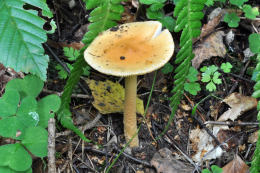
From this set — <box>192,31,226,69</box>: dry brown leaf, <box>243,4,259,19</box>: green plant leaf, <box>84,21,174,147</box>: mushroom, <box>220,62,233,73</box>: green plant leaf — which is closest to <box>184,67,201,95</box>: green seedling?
<box>192,31,226,69</box>: dry brown leaf

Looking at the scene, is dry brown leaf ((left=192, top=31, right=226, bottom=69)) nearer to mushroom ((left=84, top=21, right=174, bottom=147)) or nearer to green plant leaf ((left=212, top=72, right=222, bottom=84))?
green plant leaf ((left=212, top=72, right=222, bottom=84))

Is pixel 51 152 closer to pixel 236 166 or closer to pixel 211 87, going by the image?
pixel 236 166

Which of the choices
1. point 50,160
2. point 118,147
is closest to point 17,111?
point 50,160

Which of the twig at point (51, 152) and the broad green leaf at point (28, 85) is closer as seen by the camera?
the twig at point (51, 152)

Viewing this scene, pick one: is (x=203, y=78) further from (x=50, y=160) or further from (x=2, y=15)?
(x=2, y=15)

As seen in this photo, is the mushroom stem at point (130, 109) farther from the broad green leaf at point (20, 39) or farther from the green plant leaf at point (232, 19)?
the green plant leaf at point (232, 19)

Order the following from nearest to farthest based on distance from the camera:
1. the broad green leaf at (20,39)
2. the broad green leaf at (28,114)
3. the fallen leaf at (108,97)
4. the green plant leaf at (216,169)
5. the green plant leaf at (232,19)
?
the broad green leaf at (20,39) < the broad green leaf at (28,114) < the green plant leaf at (216,169) < the fallen leaf at (108,97) < the green plant leaf at (232,19)

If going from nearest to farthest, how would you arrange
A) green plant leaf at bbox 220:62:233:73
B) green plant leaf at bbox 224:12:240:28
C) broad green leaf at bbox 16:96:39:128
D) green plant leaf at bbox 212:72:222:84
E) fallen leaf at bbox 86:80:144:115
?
broad green leaf at bbox 16:96:39:128
fallen leaf at bbox 86:80:144:115
green plant leaf at bbox 212:72:222:84
green plant leaf at bbox 220:62:233:73
green plant leaf at bbox 224:12:240:28

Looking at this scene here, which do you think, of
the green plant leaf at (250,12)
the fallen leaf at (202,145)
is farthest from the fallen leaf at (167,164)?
the green plant leaf at (250,12)
